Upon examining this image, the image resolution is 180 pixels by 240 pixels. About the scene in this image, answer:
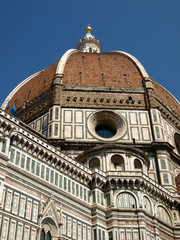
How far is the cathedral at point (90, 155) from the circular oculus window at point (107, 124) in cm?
12

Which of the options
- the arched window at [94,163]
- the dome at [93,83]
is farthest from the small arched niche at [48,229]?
the dome at [93,83]

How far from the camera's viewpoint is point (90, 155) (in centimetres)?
3350

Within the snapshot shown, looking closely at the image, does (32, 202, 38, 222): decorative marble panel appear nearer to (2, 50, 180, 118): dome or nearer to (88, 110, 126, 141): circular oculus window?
(88, 110, 126, 141): circular oculus window

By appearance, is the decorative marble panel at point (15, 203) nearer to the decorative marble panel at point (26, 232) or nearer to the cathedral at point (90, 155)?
the cathedral at point (90, 155)

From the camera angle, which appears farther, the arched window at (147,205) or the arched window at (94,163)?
the arched window at (94,163)

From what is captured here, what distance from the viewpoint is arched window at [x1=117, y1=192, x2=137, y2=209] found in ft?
96.8

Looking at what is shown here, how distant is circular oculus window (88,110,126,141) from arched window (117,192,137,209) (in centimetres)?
1018

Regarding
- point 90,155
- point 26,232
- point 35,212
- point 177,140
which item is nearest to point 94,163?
point 90,155

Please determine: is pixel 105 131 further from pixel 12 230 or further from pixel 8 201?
pixel 12 230

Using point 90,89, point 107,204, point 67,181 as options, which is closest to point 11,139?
point 67,181

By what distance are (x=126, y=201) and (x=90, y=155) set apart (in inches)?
236

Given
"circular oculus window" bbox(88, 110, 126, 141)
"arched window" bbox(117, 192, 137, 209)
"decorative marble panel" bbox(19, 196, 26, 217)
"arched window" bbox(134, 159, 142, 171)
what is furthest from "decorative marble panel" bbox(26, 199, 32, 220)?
"circular oculus window" bbox(88, 110, 126, 141)

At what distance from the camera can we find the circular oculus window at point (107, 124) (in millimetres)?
39688

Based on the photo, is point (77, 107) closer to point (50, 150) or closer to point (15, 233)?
point (50, 150)
